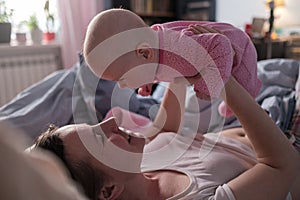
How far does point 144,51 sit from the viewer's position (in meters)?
0.72

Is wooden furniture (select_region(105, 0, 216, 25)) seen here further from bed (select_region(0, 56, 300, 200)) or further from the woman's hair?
the woman's hair

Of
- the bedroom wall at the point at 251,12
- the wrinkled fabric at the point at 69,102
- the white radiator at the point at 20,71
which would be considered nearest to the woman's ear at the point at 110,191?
the wrinkled fabric at the point at 69,102

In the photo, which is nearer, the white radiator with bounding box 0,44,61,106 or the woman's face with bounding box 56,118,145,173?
the woman's face with bounding box 56,118,145,173

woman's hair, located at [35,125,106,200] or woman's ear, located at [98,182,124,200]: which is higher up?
woman's hair, located at [35,125,106,200]

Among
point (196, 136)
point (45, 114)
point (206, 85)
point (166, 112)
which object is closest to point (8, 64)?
point (45, 114)

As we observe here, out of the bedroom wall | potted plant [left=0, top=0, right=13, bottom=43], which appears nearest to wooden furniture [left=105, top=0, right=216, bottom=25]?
the bedroom wall

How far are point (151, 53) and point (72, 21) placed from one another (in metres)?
1.94

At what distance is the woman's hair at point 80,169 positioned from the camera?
64cm

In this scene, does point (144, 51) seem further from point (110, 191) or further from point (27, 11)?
point (27, 11)

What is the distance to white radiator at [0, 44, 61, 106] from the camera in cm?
226

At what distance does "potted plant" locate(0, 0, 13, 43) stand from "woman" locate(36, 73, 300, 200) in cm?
183

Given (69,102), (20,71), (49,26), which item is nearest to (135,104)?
(69,102)

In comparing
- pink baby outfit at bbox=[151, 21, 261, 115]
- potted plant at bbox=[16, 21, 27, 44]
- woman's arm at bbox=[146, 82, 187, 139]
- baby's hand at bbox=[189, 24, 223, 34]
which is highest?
baby's hand at bbox=[189, 24, 223, 34]

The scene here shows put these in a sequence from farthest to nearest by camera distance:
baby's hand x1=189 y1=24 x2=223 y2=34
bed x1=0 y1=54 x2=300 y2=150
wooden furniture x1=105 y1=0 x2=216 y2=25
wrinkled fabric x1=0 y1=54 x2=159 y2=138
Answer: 1. wooden furniture x1=105 y1=0 x2=216 y2=25
2. wrinkled fabric x1=0 y1=54 x2=159 y2=138
3. bed x1=0 y1=54 x2=300 y2=150
4. baby's hand x1=189 y1=24 x2=223 y2=34
